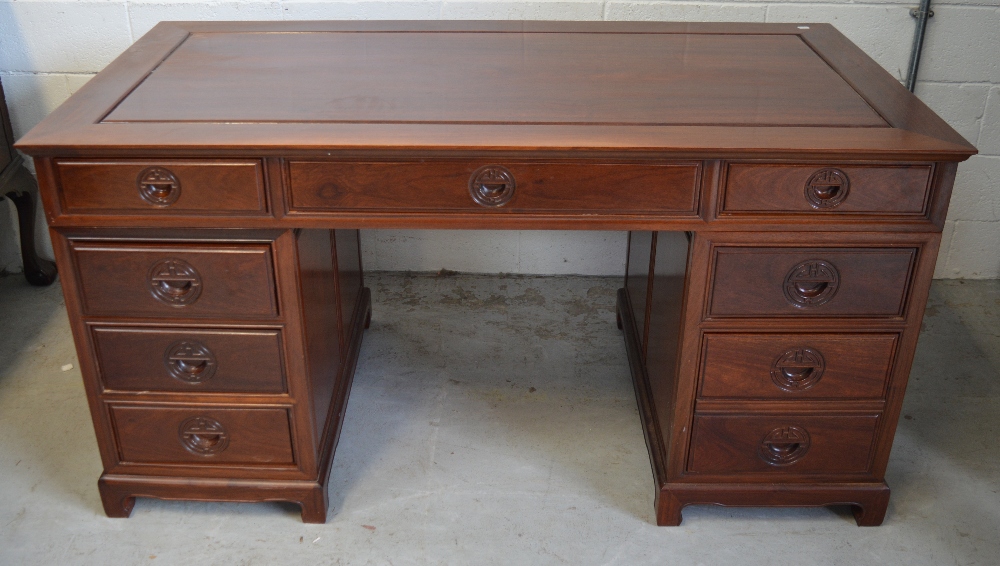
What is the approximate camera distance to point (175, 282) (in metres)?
1.58

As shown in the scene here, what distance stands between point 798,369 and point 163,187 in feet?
4.01

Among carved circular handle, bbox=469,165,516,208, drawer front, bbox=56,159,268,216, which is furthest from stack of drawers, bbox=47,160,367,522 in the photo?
carved circular handle, bbox=469,165,516,208

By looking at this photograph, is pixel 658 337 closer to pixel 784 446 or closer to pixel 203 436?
pixel 784 446

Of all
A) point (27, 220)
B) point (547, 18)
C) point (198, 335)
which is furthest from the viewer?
point (27, 220)

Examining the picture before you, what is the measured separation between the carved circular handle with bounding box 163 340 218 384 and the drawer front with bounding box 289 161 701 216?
14.3 inches

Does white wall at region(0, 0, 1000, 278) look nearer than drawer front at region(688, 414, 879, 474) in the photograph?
No

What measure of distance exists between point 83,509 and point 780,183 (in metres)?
1.56

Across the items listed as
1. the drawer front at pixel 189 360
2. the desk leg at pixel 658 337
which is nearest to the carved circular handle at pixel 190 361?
the drawer front at pixel 189 360

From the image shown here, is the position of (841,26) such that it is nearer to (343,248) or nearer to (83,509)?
(343,248)

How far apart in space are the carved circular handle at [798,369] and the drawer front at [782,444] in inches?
2.9

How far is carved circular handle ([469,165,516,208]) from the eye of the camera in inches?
58.1

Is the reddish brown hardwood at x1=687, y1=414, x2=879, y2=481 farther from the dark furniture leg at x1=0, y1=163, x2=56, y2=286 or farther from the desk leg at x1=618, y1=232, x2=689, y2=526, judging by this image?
the dark furniture leg at x1=0, y1=163, x2=56, y2=286

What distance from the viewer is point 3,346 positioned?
7.86ft

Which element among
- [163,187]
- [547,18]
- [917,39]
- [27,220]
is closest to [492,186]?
[163,187]
